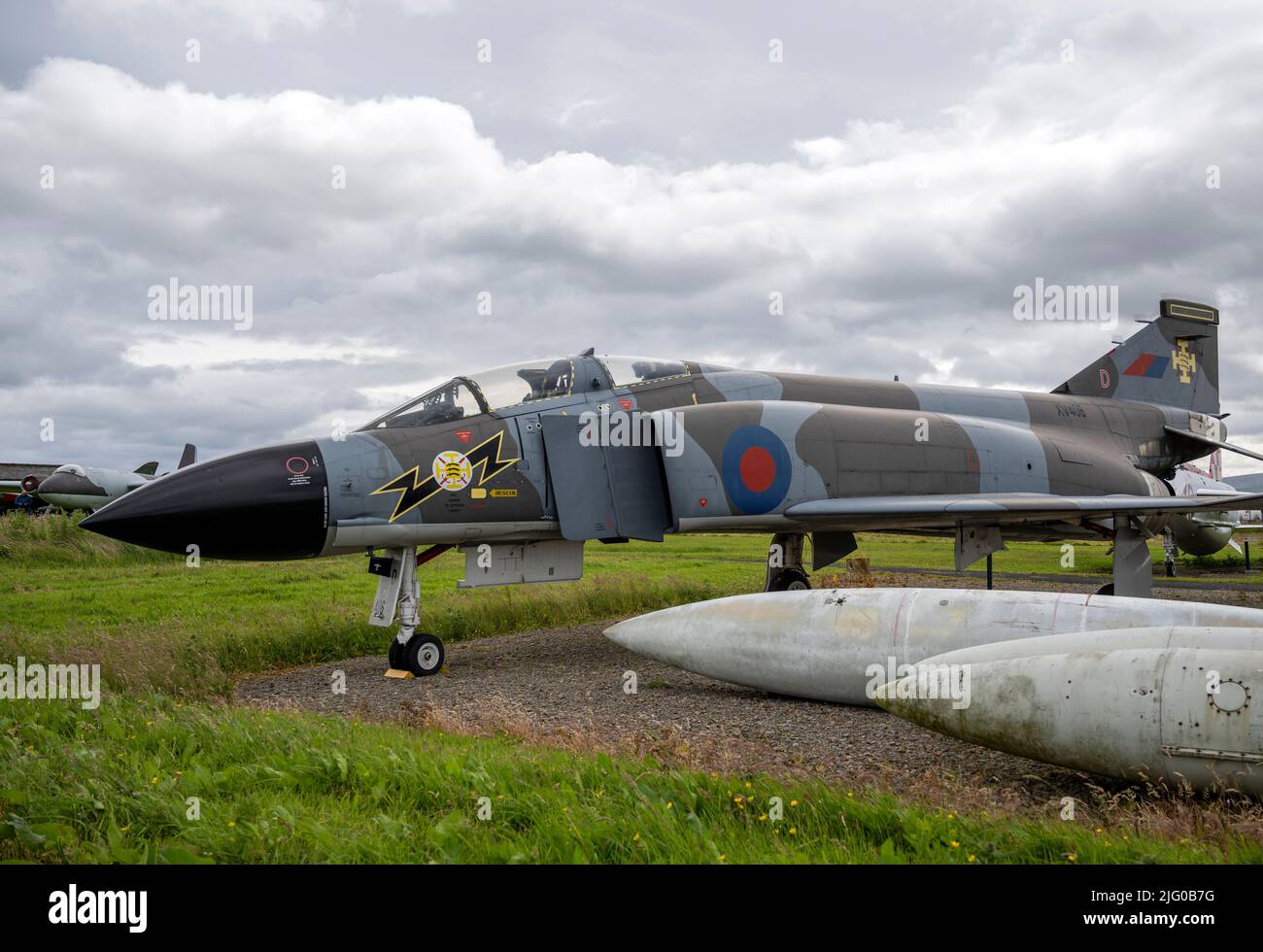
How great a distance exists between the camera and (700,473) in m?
11.3

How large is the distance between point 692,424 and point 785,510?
1.75 metres

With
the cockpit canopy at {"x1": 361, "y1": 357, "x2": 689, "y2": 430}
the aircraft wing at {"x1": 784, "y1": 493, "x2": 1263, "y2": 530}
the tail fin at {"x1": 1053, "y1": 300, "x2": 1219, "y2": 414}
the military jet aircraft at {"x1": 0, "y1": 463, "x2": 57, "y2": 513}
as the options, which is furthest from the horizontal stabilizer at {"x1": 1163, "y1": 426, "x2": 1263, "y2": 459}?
the military jet aircraft at {"x1": 0, "y1": 463, "x2": 57, "y2": 513}

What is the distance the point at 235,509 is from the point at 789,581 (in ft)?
30.0

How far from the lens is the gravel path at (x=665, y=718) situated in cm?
621

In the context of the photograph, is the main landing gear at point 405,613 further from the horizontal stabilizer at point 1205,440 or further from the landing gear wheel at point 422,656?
the horizontal stabilizer at point 1205,440

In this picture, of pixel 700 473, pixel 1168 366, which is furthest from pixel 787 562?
pixel 1168 366

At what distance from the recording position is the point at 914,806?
4961 mm

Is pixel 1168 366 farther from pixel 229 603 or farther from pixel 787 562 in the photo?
pixel 229 603

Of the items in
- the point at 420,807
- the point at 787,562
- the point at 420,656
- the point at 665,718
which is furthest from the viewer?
the point at 787,562

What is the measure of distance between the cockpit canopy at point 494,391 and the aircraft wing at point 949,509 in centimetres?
304
